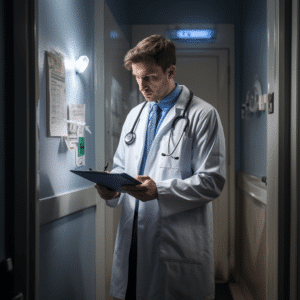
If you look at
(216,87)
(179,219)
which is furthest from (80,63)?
(216,87)

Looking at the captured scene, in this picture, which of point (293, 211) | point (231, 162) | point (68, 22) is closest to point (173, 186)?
point (293, 211)

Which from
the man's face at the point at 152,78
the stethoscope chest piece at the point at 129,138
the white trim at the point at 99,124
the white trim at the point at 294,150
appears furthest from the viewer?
the white trim at the point at 99,124

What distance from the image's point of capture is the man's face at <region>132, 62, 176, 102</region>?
1.40 meters

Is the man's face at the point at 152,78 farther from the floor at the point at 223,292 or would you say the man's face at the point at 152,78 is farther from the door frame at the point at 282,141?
the floor at the point at 223,292

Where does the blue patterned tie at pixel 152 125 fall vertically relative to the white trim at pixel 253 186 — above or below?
above

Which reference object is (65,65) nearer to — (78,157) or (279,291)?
(78,157)

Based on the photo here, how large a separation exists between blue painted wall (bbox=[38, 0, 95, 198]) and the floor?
1582 mm

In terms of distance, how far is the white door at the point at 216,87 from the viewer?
2803 millimetres

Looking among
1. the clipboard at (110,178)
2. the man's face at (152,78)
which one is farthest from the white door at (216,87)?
the clipboard at (110,178)

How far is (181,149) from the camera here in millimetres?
1354

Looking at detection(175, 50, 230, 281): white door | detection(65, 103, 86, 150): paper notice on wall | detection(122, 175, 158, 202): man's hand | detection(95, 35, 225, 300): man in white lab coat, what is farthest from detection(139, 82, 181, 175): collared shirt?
detection(175, 50, 230, 281): white door

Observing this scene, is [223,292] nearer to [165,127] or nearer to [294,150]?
[165,127]

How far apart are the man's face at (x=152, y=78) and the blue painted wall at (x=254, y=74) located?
836 millimetres

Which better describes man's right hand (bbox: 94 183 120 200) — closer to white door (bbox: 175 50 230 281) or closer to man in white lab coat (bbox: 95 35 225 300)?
man in white lab coat (bbox: 95 35 225 300)
